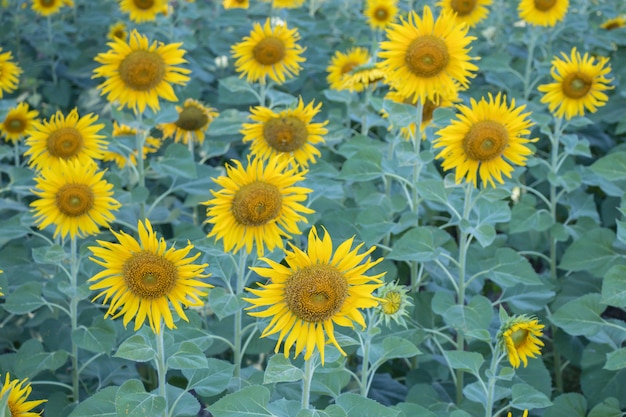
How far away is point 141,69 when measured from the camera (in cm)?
347

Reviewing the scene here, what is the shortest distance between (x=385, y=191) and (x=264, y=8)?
2301 mm

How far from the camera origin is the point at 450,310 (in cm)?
295

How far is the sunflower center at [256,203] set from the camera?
2498 millimetres

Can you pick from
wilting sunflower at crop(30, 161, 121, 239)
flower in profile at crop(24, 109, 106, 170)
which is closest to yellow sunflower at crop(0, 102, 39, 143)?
flower in profile at crop(24, 109, 106, 170)

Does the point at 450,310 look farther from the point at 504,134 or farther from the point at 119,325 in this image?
the point at 119,325

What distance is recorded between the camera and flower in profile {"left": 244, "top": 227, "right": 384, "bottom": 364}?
6.58ft

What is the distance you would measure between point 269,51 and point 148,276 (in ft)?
6.31

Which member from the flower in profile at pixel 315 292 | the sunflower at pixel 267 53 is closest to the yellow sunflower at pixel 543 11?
the sunflower at pixel 267 53

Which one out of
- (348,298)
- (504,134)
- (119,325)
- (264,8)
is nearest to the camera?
(348,298)

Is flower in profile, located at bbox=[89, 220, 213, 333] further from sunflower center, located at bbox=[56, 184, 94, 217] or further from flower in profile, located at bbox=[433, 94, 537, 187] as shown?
flower in profile, located at bbox=[433, 94, 537, 187]

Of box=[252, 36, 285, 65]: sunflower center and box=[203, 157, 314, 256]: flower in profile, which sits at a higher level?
box=[252, 36, 285, 65]: sunflower center

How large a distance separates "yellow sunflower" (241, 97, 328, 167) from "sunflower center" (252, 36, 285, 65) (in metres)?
0.61

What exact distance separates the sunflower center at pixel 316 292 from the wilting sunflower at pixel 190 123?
2.10m

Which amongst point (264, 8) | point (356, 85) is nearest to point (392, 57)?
point (356, 85)
